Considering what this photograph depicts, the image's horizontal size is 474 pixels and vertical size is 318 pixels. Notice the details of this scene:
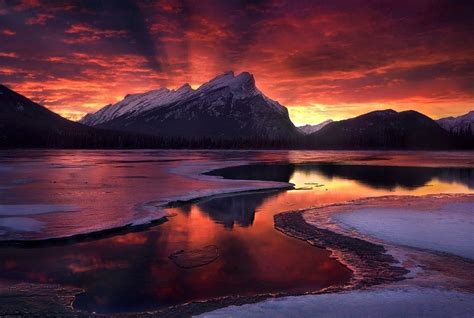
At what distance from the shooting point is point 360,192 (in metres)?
32.1

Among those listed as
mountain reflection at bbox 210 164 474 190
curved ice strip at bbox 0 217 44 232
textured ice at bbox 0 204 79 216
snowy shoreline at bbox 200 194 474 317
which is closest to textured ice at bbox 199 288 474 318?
snowy shoreline at bbox 200 194 474 317

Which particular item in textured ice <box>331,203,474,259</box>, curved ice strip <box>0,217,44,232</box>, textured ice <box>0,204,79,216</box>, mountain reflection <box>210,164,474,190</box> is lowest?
curved ice strip <box>0,217,44,232</box>

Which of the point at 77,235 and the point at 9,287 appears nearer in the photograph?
the point at 9,287

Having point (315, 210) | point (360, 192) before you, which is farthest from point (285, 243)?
point (360, 192)

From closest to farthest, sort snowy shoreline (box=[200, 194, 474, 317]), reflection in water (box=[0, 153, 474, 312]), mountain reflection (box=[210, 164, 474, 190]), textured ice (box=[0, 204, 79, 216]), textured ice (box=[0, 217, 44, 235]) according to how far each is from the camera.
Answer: snowy shoreline (box=[200, 194, 474, 317]) < reflection in water (box=[0, 153, 474, 312]) < textured ice (box=[0, 217, 44, 235]) < textured ice (box=[0, 204, 79, 216]) < mountain reflection (box=[210, 164, 474, 190])

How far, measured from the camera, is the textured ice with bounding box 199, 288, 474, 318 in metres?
9.02

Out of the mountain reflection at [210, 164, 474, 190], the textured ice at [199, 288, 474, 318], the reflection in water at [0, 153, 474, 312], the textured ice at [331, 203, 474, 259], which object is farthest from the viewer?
the mountain reflection at [210, 164, 474, 190]

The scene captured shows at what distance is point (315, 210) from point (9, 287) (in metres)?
15.3

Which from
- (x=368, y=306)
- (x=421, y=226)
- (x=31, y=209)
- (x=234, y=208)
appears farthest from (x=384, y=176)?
(x=368, y=306)

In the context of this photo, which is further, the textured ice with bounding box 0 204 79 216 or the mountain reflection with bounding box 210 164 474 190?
the mountain reflection with bounding box 210 164 474 190

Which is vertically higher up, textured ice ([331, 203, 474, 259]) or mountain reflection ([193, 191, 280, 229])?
textured ice ([331, 203, 474, 259])

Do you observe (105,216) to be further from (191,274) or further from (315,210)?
(315,210)

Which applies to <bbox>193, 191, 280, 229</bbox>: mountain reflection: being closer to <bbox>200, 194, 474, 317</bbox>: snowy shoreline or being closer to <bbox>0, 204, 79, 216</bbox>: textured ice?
<bbox>200, 194, 474, 317</bbox>: snowy shoreline

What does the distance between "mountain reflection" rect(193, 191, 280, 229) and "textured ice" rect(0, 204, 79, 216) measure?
7.13 m
